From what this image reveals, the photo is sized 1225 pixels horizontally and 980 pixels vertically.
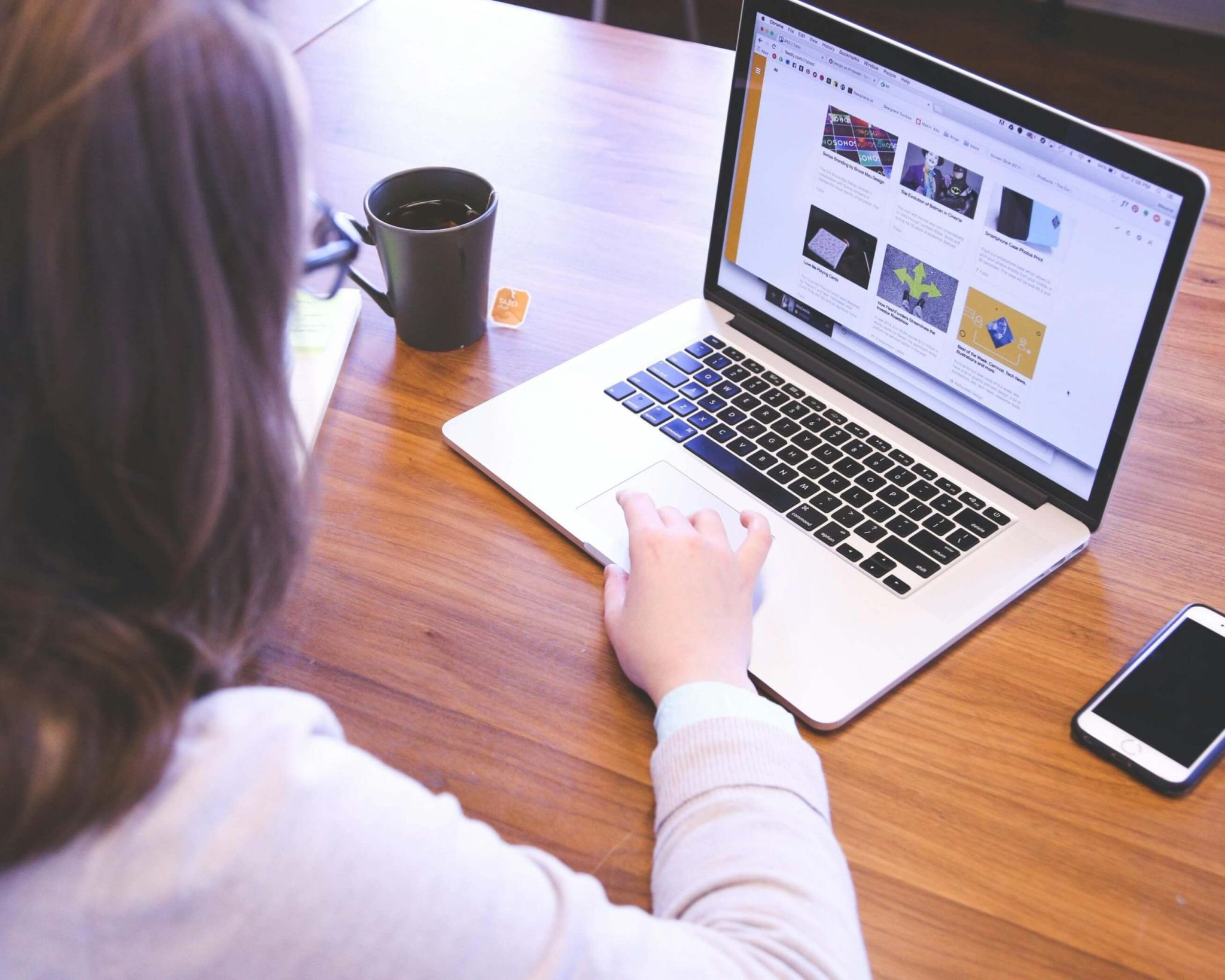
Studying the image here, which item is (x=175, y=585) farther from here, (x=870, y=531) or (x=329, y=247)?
(x=870, y=531)

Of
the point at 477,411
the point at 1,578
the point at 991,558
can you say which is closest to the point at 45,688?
the point at 1,578

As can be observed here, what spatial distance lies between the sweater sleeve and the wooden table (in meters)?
0.07

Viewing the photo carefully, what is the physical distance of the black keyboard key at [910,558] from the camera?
0.79m

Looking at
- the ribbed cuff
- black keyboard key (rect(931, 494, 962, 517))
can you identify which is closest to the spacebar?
black keyboard key (rect(931, 494, 962, 517))

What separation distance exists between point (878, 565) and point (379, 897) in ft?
1.47

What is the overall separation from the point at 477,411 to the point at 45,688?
0.51 meters

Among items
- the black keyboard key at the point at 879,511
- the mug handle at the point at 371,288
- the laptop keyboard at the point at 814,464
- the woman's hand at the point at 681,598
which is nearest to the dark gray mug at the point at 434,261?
the mug handle at the point at 371,288

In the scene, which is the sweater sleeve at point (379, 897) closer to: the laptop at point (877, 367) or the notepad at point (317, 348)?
the laptop at point (877, 367)

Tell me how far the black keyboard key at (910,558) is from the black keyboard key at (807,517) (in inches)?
1.9

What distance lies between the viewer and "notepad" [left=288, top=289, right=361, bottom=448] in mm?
910

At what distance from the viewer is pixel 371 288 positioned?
1.00 meters

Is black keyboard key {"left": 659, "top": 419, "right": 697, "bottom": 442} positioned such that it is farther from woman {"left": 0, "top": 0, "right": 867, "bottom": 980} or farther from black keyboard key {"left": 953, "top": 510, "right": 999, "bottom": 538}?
woman {"left": 0, "top": 0, "right": 867, "bottom": 980}

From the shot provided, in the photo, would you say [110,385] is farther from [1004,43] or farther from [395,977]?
[1004,43]

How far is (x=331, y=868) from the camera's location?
0.46 metres
